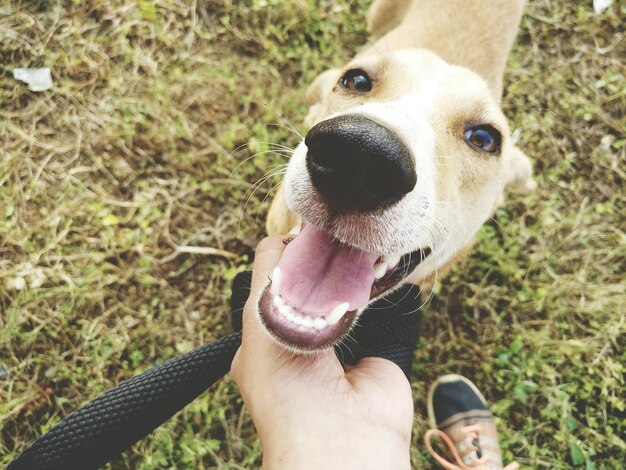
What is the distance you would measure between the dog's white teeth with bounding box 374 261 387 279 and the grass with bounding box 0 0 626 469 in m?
1.47

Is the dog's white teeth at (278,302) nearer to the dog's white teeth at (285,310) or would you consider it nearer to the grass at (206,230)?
the dog's white teeth at (285,310)

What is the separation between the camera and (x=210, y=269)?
3895 millimetres

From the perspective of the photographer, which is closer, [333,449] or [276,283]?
[333,449]

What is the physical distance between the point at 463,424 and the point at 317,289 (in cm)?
226

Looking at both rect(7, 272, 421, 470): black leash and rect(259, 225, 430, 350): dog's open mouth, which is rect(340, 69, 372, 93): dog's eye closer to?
rect(259, 225, 430, 350): dog's open mouth

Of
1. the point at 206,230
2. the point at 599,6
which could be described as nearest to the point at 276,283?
the point at 206,230

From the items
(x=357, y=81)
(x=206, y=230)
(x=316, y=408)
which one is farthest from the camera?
(x=206, y=230)

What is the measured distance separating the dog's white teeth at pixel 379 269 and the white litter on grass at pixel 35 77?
338 centimetres

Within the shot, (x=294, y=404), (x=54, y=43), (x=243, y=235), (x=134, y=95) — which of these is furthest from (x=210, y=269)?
(x=54, y=43)

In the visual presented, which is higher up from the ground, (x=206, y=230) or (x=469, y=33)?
(x=469, y=33)

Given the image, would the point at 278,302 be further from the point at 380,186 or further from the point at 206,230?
the point at 206,230

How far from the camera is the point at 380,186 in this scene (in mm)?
1829

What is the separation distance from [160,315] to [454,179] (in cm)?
244

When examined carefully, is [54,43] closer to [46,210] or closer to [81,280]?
[46,210]
